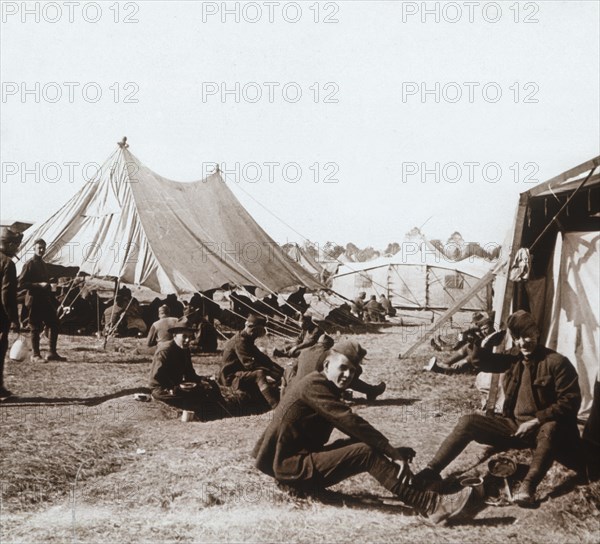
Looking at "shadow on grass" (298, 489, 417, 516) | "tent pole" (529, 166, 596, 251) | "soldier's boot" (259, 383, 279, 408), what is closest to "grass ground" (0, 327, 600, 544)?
"shadow on grass" (298, 489, 417, 516)

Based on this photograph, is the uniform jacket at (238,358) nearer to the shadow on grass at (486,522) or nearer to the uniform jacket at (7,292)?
the uniform jacket at (7,292)

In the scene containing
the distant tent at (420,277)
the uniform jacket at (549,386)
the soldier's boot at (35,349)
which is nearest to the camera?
the uniform jacket at (549,386)

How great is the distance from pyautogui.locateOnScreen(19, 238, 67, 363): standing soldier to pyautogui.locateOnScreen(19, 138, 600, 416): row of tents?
2406mm

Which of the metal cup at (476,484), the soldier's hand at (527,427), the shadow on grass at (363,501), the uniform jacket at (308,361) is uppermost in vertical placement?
the uniform jacket at (308,361)

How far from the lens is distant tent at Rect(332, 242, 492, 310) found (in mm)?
19875

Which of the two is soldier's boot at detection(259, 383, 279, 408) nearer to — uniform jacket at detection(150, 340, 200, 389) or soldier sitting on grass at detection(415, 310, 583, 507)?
uniform jacket at detection(150, 340, 200, 389)

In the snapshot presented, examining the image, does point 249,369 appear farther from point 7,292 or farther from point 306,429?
point 306,429

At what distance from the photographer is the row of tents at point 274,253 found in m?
5.17

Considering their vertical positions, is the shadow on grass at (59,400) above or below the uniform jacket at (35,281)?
below

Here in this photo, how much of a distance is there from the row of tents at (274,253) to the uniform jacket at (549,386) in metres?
1.38

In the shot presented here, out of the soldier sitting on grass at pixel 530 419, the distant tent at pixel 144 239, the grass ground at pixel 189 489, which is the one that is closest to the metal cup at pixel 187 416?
the grass ground at pixel 189 489

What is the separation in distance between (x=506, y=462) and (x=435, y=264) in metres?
16.7

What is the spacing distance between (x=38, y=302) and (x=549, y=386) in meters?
6.72

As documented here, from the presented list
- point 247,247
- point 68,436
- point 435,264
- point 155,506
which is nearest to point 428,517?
point 155,506
